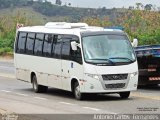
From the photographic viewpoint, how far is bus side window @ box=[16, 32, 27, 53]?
25.9m

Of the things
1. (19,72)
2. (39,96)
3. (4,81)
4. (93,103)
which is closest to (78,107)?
(93,103)

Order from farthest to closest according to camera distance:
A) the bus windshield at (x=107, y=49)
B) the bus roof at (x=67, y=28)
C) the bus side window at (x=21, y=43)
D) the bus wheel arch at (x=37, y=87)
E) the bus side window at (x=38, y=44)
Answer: the bus side window at (x=21, y=43) → the bus wheel arch at (x=37, y=87) → the bus side window at (x=38, y=44) → the bus roof at (x=67, y=28) → the bus windshield at (x=107, y=49)

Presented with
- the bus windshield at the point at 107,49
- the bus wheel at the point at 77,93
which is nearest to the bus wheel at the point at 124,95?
the bus windshield at the point at 107,49

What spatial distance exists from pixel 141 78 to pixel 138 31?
2327 cm

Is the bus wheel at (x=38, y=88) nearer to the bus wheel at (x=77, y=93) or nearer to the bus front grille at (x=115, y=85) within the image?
the bus wheel at (x=77, y=93)

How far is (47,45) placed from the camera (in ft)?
77.2

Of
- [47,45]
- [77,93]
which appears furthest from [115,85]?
[47,45]

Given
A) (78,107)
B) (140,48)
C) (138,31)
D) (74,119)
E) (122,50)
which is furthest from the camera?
(138,31)

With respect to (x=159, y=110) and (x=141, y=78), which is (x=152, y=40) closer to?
(x=141, y=78)

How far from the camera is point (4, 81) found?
30172 mm

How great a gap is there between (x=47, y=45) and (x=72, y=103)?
4.26 meters

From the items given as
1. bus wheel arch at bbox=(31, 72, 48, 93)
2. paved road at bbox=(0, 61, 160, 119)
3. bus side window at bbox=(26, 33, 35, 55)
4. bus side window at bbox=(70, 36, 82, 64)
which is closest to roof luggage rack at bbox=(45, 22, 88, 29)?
bus side window at bbox=(26, 33, 35, 55)

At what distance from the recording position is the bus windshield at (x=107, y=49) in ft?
67.2

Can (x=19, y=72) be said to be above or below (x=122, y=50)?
below
